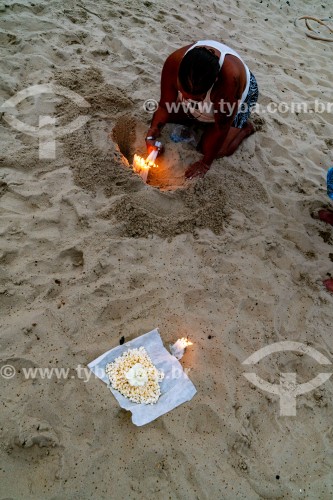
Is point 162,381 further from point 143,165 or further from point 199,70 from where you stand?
point 199,70

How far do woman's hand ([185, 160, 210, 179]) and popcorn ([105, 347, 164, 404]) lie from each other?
4.97ft

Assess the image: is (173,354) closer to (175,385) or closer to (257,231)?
(175,385)

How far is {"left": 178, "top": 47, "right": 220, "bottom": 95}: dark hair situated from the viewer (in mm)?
2121

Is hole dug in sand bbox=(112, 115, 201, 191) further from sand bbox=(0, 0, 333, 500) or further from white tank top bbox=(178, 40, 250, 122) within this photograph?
white tank top bbox=(178, 40, 250, 122)

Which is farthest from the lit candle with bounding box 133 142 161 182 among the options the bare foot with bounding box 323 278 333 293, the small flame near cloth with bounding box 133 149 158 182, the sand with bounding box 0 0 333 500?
the bare foot with bounding box 323 278 333 293

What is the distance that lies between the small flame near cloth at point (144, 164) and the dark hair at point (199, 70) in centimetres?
71

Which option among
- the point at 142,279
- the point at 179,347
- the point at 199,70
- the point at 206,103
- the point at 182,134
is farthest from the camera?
the point at 182,134

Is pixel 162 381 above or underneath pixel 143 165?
underneath

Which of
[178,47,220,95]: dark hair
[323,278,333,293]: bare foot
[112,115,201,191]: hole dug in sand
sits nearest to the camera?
[178,47,220,95]: dark hair

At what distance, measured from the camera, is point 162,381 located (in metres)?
1.93

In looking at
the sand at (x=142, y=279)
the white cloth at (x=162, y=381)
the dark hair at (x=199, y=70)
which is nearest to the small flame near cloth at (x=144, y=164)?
the sand at (x=142, y=279)

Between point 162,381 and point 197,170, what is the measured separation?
1.69m

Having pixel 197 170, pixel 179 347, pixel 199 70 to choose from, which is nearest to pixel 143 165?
pixel 197 170

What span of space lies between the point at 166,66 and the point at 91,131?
81 cm
